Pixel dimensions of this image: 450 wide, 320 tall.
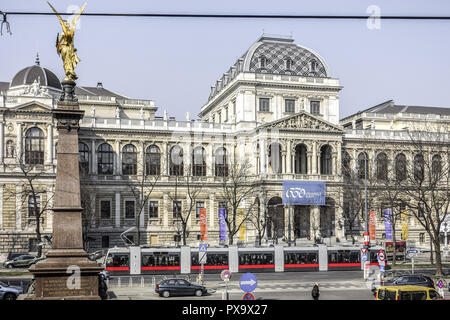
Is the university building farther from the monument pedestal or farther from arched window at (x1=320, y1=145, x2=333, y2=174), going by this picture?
the monument pedestal

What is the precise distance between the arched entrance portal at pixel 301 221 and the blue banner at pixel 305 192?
11.7 feet

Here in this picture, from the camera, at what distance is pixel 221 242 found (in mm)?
73250

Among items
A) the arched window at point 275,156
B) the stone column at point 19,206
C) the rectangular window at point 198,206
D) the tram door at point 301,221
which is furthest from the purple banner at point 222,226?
the stone column at point 19,206

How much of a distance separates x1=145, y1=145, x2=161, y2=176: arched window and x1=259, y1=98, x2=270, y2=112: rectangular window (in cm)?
1673

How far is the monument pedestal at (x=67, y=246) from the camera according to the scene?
22.7 m

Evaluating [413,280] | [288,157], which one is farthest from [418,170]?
[413,280]

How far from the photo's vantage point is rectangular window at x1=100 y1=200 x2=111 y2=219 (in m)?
77.8

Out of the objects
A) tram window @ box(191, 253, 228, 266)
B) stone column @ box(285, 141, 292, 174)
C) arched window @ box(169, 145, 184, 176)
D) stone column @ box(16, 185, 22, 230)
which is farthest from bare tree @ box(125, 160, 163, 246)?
tram window @ box(191, 253, 228, 266)

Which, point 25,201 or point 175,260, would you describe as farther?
point 25,201

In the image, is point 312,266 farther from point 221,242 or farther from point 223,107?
point 223,107

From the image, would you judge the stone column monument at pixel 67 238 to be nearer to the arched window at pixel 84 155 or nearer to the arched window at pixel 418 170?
the arched window at pixel 418 170

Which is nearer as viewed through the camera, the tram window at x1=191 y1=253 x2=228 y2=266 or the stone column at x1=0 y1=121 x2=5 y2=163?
the tram window at x1=191 y1=253 x2=228 y2=266
